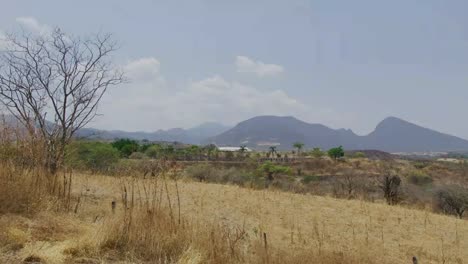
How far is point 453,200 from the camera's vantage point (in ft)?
90.3

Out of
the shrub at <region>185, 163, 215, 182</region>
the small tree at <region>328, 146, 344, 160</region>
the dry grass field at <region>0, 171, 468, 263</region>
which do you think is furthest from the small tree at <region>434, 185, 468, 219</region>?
the small tree at <region>328, 146, 344, 160</region>

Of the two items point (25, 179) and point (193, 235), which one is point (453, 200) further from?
point (25, 179)

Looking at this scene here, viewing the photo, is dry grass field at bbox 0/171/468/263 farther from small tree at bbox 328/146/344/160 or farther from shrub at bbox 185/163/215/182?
small tree at bbox 328/146/344/160

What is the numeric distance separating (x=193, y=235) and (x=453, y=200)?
25.9 m

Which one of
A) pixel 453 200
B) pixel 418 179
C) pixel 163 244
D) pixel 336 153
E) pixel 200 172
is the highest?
pixel 336 153

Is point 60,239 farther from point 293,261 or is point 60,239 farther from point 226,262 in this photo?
point 293,261

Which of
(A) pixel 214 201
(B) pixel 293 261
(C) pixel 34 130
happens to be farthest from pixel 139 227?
(A) pixel 214 201

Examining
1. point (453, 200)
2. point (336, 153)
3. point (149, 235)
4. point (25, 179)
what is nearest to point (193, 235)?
point (149, 235)

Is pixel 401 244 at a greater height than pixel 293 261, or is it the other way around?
pixel 293 261

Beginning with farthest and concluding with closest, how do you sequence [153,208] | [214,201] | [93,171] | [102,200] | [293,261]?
[93,171], [214,201], [102,200], [153,208], [293,261]

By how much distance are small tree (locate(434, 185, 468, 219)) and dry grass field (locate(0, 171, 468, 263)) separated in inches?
576

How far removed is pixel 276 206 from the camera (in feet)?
46.5

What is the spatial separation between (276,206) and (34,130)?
8051mm

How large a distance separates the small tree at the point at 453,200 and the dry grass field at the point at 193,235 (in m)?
14.6
